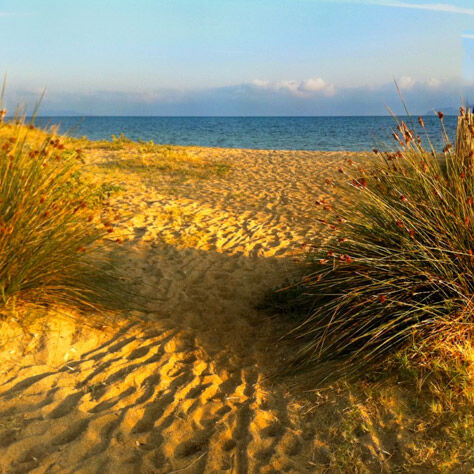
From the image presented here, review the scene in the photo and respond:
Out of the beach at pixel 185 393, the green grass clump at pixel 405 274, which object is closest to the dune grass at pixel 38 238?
the beach at pixel 185 393

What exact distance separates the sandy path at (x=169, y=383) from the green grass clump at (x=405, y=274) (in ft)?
1.99

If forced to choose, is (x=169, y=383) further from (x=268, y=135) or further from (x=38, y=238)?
(x=268, y=135)

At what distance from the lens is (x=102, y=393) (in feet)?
9.72

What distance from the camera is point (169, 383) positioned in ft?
10.3

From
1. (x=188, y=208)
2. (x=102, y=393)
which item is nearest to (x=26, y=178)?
(x=102, y=393)

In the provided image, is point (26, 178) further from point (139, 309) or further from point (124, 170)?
point (124, 170)

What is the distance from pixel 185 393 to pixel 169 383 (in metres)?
0.18

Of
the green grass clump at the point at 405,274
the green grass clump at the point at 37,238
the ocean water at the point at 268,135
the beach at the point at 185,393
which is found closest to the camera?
the beach at the point at 185,393

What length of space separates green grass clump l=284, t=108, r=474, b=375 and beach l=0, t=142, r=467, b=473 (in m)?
0.35

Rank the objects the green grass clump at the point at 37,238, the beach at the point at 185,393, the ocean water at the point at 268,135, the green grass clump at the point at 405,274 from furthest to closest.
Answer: the ocean water at the point at 268,135
the green grass clump at the point at 37,238
the green grass clump at the point at 405,274
the beach at the point at 185,393

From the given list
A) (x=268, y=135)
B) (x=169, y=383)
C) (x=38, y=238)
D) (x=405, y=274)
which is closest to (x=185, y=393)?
(x=169, y=383)

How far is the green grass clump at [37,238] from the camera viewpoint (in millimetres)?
3266

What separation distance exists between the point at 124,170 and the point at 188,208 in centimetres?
470

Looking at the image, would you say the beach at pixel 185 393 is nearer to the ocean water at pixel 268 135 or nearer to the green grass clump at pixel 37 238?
the green grass clump at pixel 37 238
